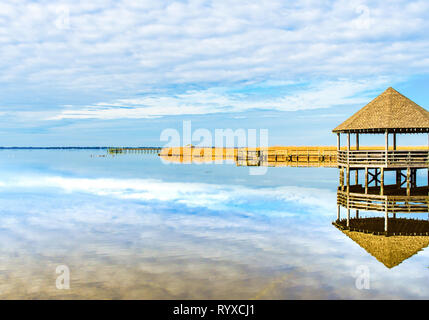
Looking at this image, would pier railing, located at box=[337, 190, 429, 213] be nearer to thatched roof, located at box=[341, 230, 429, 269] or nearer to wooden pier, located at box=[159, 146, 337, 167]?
thatched roof, located at box=[341, 230, 429, 269]

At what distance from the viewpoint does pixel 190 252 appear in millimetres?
15078

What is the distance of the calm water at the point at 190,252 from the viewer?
437 inches

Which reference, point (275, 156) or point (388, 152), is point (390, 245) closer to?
point (388, 152)

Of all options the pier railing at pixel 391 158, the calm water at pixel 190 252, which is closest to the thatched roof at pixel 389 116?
the pier railing at pixel 391 158

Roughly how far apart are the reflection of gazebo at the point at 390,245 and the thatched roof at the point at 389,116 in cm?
841

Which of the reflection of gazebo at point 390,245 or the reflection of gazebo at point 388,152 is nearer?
the reflection of gazebo at point 390,245

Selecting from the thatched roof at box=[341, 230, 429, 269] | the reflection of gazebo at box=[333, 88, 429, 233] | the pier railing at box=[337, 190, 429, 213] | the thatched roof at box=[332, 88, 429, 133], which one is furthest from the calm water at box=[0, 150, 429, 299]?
the thatched roof at box=[332, 88, 429, 133]

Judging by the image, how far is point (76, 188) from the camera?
38.0 metres

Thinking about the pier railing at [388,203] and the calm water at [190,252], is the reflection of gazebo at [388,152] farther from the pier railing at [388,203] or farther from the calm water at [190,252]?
the calm water at [190,252]

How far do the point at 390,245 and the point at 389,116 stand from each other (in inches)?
422

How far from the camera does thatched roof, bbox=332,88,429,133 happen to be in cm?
2322

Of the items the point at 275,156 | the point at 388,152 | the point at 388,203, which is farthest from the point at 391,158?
the point at 275,156
